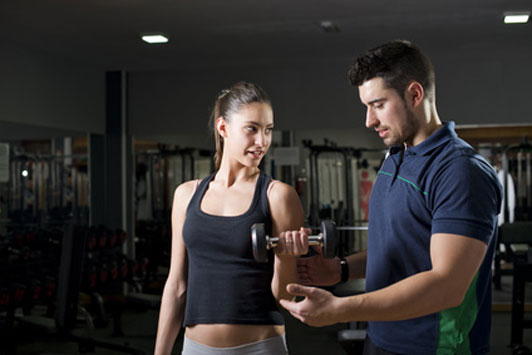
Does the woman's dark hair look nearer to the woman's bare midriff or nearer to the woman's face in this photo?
the woman's face

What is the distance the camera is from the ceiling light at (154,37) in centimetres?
469

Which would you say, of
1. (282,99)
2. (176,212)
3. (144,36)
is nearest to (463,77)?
(282,99)

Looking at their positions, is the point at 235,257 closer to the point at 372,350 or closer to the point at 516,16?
the point at 372,350

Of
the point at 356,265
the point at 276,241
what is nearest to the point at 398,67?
the point at 276,241

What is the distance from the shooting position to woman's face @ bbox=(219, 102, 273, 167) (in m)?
1.50

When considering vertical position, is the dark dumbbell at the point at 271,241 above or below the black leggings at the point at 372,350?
above

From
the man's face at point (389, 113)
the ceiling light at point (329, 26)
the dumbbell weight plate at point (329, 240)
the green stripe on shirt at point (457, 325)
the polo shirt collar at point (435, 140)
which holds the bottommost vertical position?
the green stripe on shirt at point (457, 325)

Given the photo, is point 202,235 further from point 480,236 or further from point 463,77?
point 463,77

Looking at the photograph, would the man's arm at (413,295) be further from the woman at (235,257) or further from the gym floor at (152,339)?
the gym floor at (152,339)

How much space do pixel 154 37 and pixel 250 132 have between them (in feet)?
11.6

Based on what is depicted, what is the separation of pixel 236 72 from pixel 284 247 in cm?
505

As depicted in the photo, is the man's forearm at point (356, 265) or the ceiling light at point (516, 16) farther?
the ceiling light at point (516, 16)

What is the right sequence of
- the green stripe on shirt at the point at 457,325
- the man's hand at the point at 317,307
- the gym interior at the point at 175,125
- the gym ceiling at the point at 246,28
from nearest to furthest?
the man's hand at the point at 317,307 < the green stripe on shirt at the point at 457,325 < the gym ceiling at the point at 246,28 < the gym interior at the point at 175,125

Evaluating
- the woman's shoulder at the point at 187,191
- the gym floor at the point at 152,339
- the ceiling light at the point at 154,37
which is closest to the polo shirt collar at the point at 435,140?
the woman's shoulder at the point at 187,191
